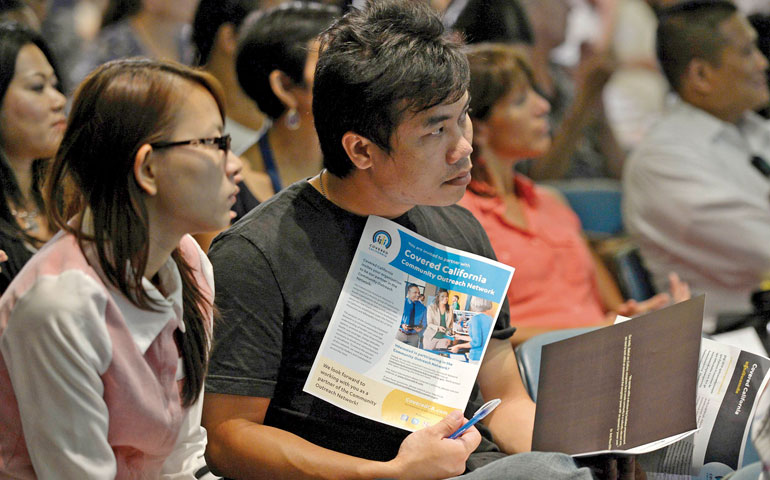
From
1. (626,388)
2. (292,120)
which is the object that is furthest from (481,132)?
(626,388)

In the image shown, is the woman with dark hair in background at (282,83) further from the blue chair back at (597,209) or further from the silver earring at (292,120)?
the blue chair back at (597,209)

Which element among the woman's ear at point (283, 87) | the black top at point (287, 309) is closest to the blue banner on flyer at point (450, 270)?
the black top at point (287, 309)

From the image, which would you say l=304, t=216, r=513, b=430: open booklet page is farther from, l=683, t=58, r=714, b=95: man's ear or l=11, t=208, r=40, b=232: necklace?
l=683, t=58, r=714, b=95: man's ear

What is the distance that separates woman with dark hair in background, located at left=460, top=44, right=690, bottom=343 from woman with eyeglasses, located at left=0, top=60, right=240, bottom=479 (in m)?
1.54

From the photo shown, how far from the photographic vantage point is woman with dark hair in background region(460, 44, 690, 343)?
2.86m

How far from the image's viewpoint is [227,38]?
12.2 feet

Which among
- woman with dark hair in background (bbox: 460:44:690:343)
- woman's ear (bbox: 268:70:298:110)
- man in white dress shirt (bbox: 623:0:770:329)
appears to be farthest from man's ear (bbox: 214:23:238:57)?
man in white dress shirt (bbox: 623:0:770:329)

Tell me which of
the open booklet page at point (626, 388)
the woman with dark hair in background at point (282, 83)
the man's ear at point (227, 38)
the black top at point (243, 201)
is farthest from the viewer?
the man's ear at point (227, 38)

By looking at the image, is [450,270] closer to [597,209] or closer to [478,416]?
[478,416]

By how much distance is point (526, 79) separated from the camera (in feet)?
9.99

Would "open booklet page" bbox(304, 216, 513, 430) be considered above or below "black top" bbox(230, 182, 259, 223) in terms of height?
above

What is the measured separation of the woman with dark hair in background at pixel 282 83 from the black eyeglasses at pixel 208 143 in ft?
4.33

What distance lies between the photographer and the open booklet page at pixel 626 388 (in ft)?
4.83

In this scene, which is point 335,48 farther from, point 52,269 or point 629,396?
point 629,396
